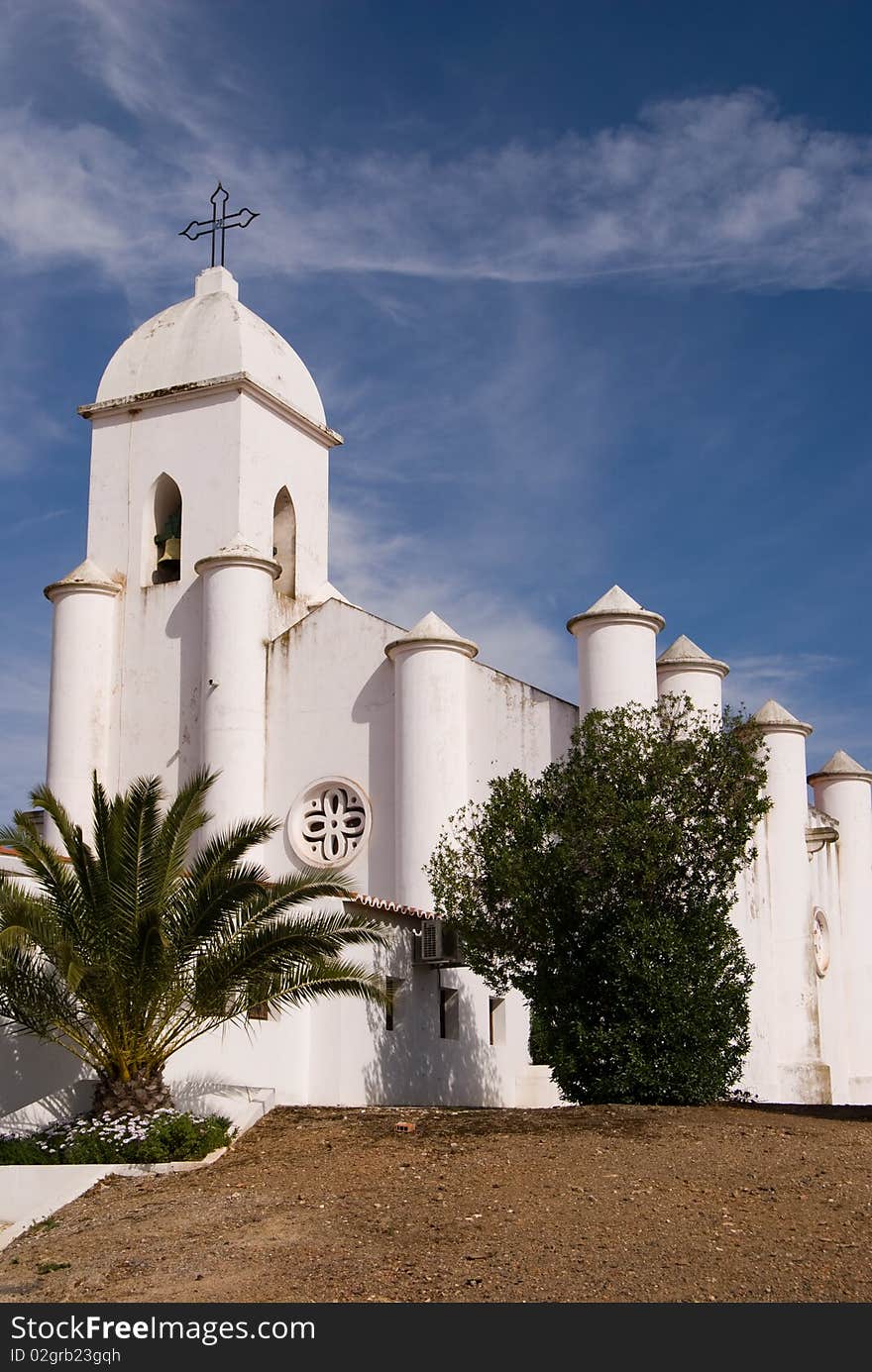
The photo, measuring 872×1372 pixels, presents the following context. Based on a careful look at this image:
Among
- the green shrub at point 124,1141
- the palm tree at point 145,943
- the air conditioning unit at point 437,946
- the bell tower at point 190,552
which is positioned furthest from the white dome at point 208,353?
the green shrub at point 124,1141

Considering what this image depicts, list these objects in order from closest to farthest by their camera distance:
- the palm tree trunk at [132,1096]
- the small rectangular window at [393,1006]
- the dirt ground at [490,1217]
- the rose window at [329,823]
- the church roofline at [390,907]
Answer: the dirt ground at [490,1217] < the palm tree trunk at [132,1096] < the church roofline at [390,907] < the small rectangular window at [393,1006] < the rose window at [329,823]

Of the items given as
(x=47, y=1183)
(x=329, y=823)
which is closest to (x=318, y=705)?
(x=329, y=823)

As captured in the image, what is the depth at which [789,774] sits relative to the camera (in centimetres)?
3098

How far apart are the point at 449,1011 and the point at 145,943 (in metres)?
8.03

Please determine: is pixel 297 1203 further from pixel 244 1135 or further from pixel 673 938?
pixel 673 938

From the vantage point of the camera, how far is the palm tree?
1784 cm

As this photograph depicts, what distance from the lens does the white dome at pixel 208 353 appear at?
101ft

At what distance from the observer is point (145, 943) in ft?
57.7

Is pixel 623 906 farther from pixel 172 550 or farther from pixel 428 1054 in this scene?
pixel 172 550

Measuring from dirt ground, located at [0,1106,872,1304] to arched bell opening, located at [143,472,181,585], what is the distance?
1433 cm

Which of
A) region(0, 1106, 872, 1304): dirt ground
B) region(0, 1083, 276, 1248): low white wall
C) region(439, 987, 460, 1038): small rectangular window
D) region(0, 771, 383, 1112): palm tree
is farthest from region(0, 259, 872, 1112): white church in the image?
region(0, 1106, 872, 1304): dirt ground

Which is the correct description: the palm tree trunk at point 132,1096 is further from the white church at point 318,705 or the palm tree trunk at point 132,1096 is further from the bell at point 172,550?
the bell at point 172,550

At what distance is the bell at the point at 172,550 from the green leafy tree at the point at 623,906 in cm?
1068

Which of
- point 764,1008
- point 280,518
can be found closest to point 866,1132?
point 764,1008
